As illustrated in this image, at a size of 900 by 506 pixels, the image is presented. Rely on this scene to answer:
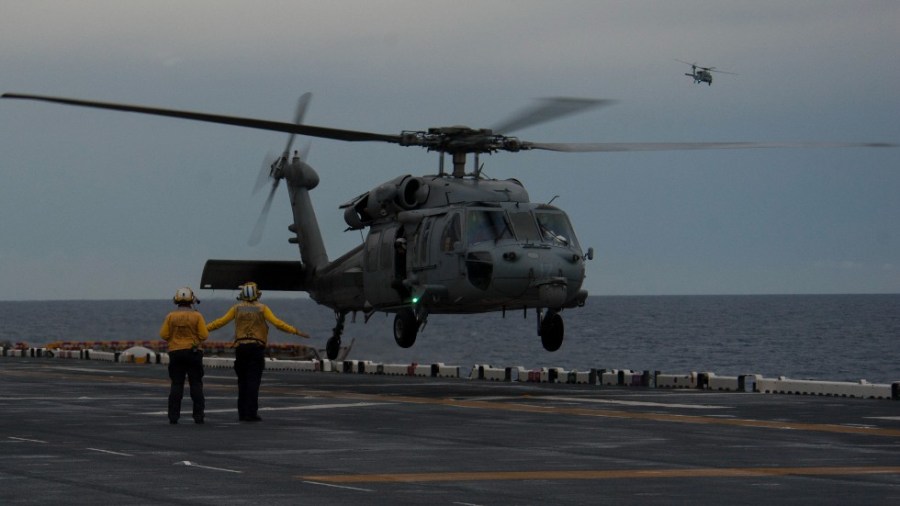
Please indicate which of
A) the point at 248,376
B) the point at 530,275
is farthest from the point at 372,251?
the point at 248,376

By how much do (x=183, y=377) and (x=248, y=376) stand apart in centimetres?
93

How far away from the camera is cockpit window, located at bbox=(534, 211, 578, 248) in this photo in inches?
1109

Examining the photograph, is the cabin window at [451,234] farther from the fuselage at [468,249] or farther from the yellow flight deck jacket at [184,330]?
the yellow flight deck jacket at [184,330]

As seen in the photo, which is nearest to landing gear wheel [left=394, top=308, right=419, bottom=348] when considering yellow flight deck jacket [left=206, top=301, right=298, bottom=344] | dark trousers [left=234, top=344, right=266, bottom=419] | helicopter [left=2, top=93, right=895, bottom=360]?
helicopter [left=2, top=93, right=895, bottom=360]

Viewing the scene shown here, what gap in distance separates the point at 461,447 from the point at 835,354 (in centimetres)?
9345

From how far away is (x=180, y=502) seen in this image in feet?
39.5

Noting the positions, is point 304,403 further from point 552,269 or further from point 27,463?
point 27,463

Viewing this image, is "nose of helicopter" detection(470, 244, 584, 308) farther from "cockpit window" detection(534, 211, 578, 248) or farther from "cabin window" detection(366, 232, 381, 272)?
"cabin window" detection(366, 232, 381, 272)

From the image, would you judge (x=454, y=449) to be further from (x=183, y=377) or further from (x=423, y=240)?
(x=423, y=240)

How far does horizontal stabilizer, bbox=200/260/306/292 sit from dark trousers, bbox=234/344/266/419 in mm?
16110

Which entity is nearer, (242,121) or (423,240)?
(242,121)

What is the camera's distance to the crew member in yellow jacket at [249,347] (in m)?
20.8

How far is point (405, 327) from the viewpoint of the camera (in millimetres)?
31500

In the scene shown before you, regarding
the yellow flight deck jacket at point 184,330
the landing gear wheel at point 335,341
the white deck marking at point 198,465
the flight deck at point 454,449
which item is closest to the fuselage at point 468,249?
the flight deck at point 454,449
